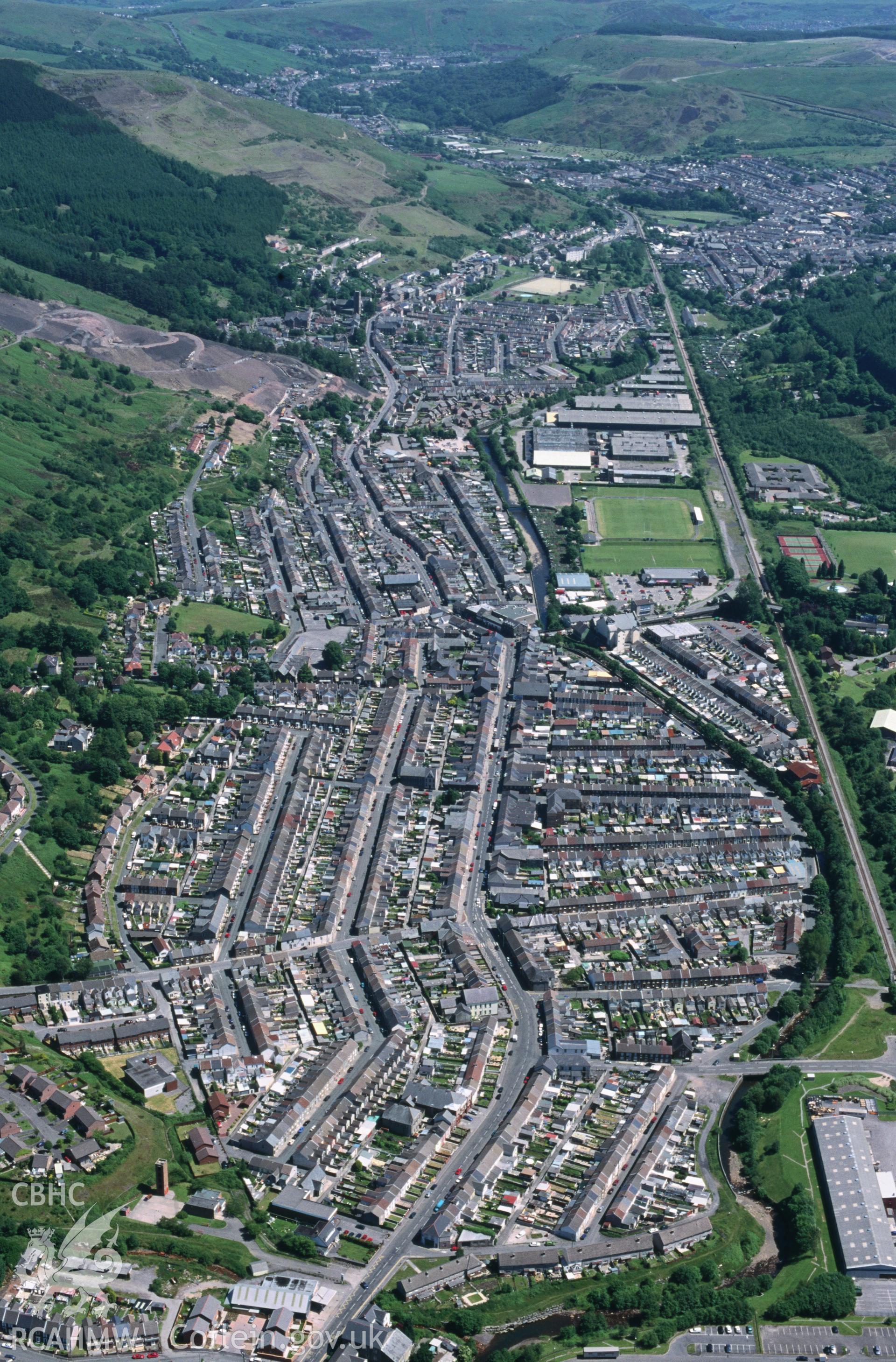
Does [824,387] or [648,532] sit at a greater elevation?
[824,387]

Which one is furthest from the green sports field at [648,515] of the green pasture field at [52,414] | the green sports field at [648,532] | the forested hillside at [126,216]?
the forested hillside at [126,216]

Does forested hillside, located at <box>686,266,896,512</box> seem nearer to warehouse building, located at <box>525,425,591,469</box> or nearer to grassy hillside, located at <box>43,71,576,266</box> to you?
warehouse building, located at <box>525,425,591,469</box>

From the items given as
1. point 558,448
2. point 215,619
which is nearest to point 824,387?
point 558,448

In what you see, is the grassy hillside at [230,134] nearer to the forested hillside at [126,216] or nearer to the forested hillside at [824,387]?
the forested hillside at [126,216]

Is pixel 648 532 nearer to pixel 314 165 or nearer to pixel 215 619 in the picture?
pixel 215 619

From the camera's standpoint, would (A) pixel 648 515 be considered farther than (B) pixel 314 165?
No

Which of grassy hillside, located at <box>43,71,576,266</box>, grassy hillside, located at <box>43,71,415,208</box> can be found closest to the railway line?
grassy hillside, located at <box>43,71,576,266</box>
